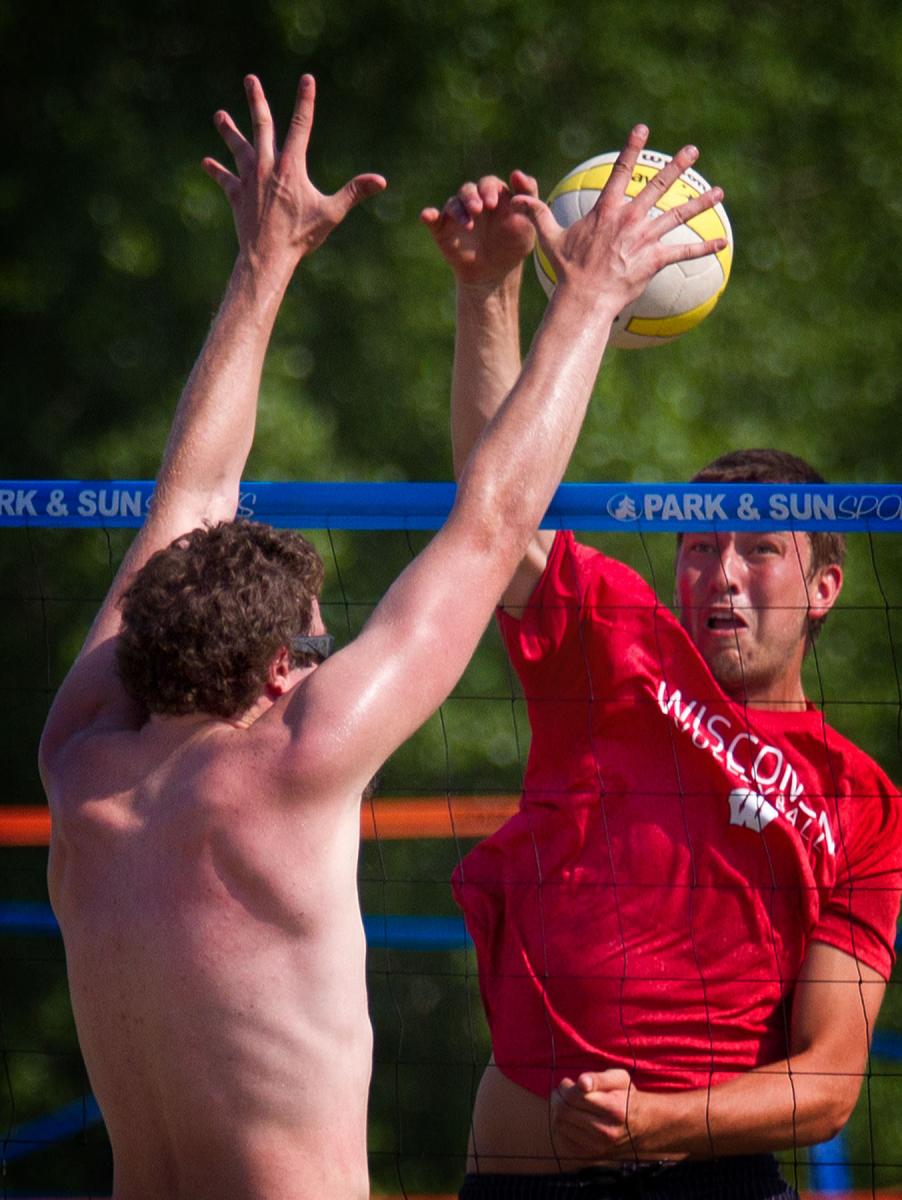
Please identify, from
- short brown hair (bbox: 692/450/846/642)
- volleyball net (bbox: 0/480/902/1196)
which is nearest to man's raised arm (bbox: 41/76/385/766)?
short brown hair (bbox: 692/450/846/642)

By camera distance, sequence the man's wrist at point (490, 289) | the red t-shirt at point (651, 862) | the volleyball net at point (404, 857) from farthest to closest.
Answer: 1. the volleyball net at point (404, 857)
2. the man's wrist at point (490, 289)
3. the red t-shirt at point (651, 862)

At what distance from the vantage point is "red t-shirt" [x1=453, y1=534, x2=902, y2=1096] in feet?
9.51

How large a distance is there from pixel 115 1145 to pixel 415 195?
6860 mm

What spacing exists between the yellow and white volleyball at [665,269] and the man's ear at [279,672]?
1151mm

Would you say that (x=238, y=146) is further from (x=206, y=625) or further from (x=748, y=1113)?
(x=748, y=1113)

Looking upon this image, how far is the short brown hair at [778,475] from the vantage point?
3.29 m

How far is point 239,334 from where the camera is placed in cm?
277

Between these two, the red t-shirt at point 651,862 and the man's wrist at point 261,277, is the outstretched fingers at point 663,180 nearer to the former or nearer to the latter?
the man's wrist at point 261,277

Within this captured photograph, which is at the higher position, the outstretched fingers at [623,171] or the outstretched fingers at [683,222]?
the outstretched fingers at [623,171]

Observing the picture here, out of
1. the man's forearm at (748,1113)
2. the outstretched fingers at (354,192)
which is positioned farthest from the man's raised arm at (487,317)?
the man's forearm at (748,1113)

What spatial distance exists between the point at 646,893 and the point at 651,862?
57 mm

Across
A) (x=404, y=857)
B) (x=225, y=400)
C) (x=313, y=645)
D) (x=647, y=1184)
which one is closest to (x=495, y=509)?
(x=313, y=645)

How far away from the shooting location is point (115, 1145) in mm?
2297

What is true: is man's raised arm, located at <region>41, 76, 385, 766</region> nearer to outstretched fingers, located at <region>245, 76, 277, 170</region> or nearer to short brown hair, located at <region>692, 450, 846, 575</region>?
outstretched fingers, located at <region>245, 76, 277, 170</region>
